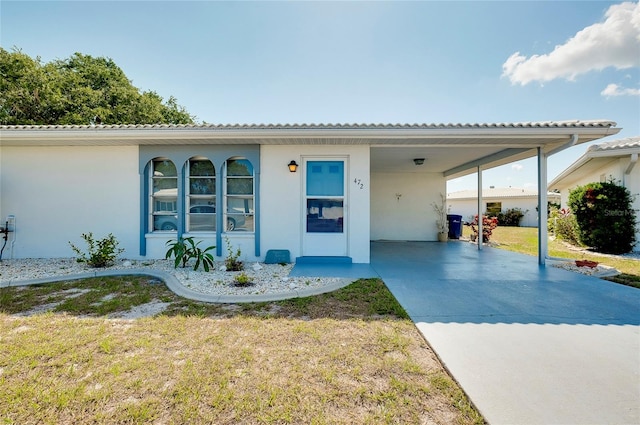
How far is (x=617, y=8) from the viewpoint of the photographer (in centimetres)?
609

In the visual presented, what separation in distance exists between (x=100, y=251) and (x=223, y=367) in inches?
213

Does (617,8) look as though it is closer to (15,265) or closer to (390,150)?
(390,150)

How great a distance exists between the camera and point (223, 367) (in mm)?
2262

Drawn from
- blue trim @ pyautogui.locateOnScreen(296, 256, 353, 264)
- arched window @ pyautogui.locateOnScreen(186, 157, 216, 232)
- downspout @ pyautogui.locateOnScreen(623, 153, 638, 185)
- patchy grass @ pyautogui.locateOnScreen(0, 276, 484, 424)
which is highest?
downspout @ pyautogui.locateOnScreen(623, 153, 638, 185)

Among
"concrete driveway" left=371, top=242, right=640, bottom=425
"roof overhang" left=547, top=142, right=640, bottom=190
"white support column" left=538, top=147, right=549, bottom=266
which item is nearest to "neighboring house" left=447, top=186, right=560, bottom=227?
"roof overhang" left=547, top=142, right=640, bottom=190

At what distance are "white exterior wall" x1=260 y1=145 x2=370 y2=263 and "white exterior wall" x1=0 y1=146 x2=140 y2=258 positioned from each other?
3.41 m

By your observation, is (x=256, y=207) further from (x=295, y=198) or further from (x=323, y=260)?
(x=323, y=260)

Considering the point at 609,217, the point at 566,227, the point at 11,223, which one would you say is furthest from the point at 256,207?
the point at 566,227

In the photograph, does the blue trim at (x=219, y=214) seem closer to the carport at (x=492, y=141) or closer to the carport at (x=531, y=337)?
the carport at (x=531, y=337)

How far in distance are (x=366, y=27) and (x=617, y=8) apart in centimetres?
614

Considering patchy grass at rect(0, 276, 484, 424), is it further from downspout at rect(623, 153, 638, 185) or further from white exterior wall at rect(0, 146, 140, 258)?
downspout at rect(623, 153, 638, 185)

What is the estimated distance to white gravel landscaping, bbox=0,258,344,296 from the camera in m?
4.37

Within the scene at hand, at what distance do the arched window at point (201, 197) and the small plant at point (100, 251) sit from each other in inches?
67.4

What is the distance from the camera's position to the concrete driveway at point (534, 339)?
186 cm
